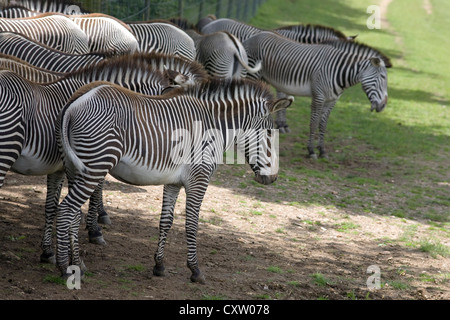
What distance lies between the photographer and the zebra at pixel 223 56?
12781 millimetres

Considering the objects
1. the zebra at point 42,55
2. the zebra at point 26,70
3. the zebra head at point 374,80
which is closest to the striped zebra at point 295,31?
the zebra head at point 374,80

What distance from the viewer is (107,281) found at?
19.3ft

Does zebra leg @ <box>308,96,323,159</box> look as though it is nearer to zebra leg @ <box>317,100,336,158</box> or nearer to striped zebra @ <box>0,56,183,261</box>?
zebra leg @ <box>317,100,336,158</box>

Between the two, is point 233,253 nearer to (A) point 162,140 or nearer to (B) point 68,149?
(A) point 162,140

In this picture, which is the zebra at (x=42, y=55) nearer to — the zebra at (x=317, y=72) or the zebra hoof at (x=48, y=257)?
the zebra hoof at (x=48, y=257)

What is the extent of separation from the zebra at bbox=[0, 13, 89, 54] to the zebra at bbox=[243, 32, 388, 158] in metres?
4.97

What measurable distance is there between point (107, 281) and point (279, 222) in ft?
11.5

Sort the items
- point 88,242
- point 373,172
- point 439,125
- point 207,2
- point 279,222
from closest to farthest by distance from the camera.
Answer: point 88,242 → point 279,222 → point 373,172 → point 439,125 → point 207,2

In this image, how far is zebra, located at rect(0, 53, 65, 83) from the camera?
21.0 ft

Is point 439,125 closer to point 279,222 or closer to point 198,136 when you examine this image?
point 279,222

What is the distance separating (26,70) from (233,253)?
10.1 ft

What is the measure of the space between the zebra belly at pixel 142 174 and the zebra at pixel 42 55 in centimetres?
227

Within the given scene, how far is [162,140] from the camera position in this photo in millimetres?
5777
